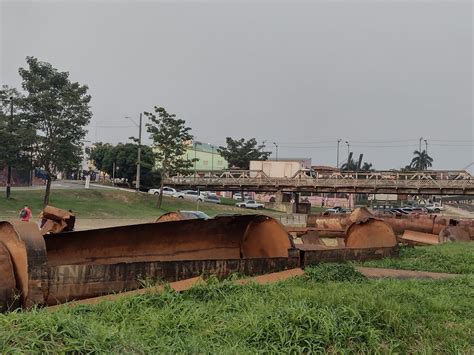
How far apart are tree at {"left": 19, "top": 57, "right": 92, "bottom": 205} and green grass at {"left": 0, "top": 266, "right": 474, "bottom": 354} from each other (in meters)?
33.4

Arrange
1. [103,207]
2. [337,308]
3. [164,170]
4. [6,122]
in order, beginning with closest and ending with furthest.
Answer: [337,308], [6,122], [103,207], [164,170]

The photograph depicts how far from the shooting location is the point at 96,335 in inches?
138

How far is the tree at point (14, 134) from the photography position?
118 feet

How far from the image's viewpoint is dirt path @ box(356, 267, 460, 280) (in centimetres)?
795

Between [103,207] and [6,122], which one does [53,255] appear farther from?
[103,207]

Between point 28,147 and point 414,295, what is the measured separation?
35285 millimetres

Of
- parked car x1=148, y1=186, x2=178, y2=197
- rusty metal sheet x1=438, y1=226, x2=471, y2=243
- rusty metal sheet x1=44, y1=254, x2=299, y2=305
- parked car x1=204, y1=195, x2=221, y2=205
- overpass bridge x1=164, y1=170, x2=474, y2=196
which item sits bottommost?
parked car x1=204, y1=195, x2=221, y2=205

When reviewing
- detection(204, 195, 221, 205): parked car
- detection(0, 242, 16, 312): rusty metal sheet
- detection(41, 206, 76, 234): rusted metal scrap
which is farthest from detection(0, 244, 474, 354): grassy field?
detection(204, 195, 221, 205): parked car

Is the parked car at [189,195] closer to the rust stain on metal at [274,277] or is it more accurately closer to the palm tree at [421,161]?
the rust stain on metal at [274,277]

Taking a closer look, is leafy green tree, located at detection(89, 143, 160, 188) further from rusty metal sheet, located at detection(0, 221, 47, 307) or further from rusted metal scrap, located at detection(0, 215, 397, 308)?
rusty metal sheet, located at detection(0, 221, 47, 307)

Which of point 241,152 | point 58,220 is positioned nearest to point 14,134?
point 58,220

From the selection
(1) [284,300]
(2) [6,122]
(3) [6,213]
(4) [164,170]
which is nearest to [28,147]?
(2) [6,122]

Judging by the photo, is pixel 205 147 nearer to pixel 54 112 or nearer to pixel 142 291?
pixel 54 112

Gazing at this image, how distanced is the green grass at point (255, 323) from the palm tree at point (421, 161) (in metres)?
137
